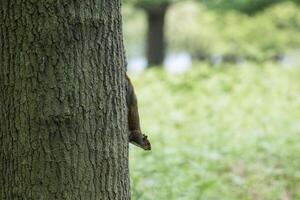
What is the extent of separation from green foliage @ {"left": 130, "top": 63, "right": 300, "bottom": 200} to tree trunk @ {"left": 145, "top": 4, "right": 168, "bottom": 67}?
146 inches

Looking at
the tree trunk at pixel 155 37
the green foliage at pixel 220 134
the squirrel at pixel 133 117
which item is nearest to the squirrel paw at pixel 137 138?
the squirrel at pixel 133 117

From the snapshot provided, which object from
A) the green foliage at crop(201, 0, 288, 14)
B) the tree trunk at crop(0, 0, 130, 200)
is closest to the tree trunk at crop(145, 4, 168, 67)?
the green foliage at crop(201, 0, 288, 14)

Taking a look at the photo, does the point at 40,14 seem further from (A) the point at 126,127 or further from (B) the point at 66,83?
(A) the point at 126,127

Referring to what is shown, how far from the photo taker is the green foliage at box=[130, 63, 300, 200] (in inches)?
210

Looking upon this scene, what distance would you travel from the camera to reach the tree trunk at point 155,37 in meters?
15.9

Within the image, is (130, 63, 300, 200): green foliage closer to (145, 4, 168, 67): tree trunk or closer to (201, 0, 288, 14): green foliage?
(201, 0, 288, 14): green foliage

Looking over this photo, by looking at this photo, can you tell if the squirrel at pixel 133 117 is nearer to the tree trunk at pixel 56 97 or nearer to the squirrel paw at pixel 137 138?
the squirrel paw at pixel 137 138

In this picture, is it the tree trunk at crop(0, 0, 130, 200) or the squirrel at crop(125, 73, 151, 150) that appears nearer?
the tree trunk at crop(0, 0, 130, 200)

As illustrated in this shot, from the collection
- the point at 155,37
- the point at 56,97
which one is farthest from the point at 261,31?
the point at 56,97

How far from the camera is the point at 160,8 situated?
15562mm

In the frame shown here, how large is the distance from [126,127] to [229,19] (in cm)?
1763

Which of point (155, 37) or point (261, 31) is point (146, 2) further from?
point (261, 31)

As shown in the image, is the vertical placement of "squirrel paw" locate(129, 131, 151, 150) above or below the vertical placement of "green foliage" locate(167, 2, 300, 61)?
below

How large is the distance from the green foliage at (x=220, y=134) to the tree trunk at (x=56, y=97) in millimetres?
1791
